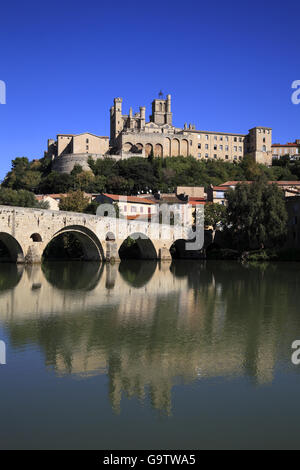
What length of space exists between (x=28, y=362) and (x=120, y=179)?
221ft

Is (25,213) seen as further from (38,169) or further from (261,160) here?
(261,160)

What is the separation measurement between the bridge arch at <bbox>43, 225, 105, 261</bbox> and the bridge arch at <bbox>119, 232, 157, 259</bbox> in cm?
439

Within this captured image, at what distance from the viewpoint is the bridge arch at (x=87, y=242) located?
36.1 meters

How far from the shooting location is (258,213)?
40.8 meters

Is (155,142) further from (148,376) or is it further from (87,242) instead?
(148,376)

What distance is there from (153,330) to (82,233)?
85.1 ft

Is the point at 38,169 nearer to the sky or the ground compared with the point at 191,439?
nearer to the sky

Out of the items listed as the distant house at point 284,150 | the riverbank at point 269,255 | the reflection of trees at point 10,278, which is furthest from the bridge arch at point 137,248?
the distant house at point 284,150

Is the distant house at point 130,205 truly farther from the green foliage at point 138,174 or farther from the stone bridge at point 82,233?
the green foliage at point 138,174

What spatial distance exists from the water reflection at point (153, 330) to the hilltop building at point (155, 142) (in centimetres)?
6880

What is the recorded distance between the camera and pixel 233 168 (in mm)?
94062

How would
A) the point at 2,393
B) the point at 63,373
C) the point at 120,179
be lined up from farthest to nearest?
the point at 120,179 < the point at 63,373 < the point at 2,393

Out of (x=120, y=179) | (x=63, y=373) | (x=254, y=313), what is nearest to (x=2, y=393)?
(x=63, y=373)

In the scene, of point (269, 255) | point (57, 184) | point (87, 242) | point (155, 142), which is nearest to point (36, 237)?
point (87, 242)
